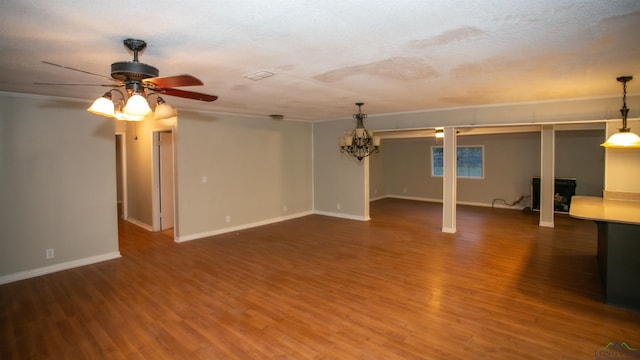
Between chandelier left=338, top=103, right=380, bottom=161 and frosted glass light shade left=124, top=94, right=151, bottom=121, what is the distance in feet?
12.7

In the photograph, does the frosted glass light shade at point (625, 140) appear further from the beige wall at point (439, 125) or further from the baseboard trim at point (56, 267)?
the baseboard trim at point (56, 267)

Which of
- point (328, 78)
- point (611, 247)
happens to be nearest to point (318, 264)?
point (328, 78)

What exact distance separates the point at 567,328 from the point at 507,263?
1.68 metres

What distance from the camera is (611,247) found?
313cm

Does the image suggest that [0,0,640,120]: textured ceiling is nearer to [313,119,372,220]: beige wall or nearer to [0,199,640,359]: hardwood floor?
[0,199,640,359]: hardwood floor

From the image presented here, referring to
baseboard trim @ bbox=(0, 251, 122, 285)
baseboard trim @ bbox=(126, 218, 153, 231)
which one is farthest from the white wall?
baseboard trim @ bbox=(126, 218, 153, 231)

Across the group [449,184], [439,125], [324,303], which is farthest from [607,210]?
[324,303]

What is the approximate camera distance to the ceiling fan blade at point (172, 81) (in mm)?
2181

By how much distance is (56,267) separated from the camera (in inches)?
169

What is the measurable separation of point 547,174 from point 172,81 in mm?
6941

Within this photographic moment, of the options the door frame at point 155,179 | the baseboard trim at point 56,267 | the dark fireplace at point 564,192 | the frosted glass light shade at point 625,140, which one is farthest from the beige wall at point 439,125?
the baseboard trim at point 56,267

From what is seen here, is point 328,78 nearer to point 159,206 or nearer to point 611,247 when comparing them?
point 611,247

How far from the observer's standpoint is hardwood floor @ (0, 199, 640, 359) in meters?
2.54

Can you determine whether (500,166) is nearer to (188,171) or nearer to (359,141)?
(359,141)
